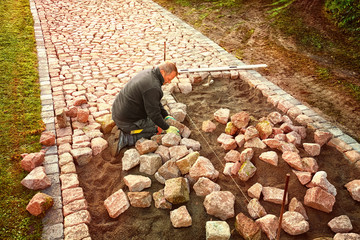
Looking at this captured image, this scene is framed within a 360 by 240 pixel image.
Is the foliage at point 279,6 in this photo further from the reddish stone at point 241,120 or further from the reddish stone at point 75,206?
the reddish stone at point 75,206

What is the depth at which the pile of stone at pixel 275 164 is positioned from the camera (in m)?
3.36

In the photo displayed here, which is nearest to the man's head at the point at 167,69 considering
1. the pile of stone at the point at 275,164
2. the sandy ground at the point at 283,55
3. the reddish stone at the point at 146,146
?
the reddish stone at the point at 146,146

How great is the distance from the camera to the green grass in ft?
10.9

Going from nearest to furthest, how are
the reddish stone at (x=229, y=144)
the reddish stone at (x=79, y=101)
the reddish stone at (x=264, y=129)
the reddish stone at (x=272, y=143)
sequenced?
the reddish stone at (x=272, y=143) → the reddish stone at (x=229, y=144) → the reddish stone at (x=264, y=129) → the reddish stone at (x=79, y=101)

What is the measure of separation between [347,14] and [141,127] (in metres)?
9.02

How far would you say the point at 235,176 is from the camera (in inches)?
165

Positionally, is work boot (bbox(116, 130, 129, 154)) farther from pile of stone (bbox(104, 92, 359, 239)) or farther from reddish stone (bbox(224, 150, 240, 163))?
reddish stone (bbox(224, 150, 240, 163))

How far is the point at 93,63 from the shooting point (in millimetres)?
7324

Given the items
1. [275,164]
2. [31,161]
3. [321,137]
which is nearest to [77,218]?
[31,161]

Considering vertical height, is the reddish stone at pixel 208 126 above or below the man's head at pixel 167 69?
below

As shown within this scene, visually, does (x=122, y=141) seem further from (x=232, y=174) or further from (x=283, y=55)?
(x=283, y=55)

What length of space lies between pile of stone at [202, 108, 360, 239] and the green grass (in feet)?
8.99

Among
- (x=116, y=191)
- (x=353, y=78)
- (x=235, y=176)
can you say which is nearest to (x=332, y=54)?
(x=353, y=78)

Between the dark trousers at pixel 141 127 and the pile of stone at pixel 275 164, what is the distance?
1.01 m
